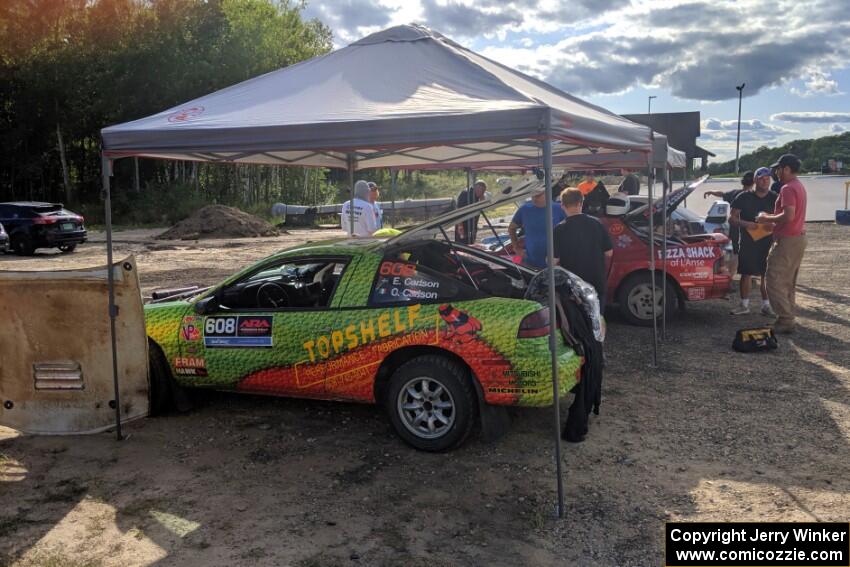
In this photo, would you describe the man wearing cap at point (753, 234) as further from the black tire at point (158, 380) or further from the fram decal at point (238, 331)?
the black tire at point (158, 380)

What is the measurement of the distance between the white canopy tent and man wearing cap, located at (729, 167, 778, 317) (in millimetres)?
3436

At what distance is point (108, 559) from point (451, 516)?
5.95 ft

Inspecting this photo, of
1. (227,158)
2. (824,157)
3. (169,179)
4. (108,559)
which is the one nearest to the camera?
(108,559)

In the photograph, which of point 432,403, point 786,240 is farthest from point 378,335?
point 786,240

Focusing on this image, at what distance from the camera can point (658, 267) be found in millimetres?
8500

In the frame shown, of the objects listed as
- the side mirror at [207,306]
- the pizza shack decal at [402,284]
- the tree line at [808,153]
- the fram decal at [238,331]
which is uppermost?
the tree line at [808,153]

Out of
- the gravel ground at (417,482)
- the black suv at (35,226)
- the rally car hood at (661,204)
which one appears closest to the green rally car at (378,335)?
the gravel ground at (417,482)

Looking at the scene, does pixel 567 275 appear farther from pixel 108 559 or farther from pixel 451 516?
pixel 108 559

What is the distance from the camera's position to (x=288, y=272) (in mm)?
5535

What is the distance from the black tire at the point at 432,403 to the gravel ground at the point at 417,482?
15 centimetres

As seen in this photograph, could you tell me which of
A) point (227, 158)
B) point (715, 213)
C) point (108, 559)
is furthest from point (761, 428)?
point (715, 213)

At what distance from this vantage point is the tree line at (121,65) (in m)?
32.5

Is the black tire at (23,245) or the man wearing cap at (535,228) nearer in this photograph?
the man wearing cap at (535,228)

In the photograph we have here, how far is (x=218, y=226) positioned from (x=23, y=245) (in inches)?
276
